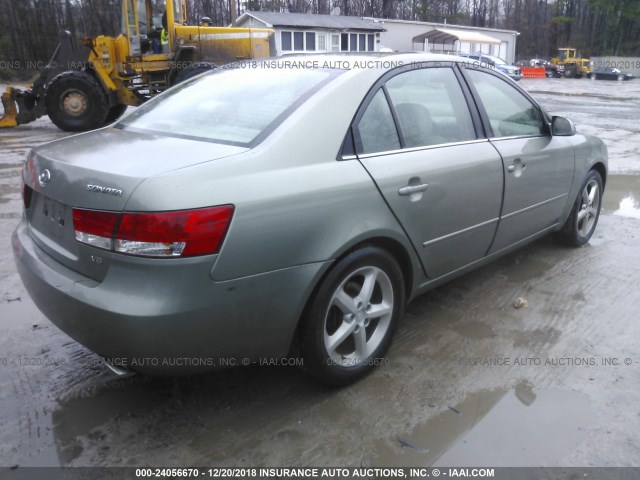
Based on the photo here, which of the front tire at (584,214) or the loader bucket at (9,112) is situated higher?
the loader bucket at (9,112)

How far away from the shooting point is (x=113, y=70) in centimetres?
1221

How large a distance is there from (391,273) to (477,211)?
80 cm

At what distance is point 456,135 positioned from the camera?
10.6 feet

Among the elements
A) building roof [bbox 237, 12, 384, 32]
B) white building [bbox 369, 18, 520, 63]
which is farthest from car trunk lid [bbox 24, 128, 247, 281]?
white building [bbox 369, 18, 520, 63]

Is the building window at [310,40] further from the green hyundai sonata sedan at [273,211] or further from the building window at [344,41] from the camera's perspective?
the green hyundai sonata sedan at [273,211]

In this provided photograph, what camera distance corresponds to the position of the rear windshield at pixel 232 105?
2586 millimetres

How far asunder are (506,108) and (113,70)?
1070 centimetres

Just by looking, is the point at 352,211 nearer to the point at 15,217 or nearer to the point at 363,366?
the point at 363,366

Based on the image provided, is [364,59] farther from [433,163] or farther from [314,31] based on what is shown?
[314,31]

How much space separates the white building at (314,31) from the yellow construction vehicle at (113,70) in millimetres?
22514

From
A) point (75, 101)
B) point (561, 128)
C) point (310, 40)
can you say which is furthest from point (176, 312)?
point (310, 40)

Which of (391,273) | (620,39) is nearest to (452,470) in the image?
(391,273)

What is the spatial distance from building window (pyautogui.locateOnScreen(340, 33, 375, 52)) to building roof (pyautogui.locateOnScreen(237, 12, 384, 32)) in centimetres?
53

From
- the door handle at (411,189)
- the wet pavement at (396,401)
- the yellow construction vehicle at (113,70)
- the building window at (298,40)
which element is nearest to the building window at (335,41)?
the building window at (298,40)
